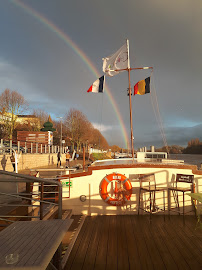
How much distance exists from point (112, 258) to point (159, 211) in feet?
9.78

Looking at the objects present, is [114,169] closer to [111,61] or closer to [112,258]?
[112,258]

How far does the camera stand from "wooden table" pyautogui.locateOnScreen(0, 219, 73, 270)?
1532 mm

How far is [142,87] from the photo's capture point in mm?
9172

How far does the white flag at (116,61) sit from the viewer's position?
9.52 m

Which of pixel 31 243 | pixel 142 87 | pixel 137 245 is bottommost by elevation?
pixel 137 245

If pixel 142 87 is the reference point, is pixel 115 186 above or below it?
below

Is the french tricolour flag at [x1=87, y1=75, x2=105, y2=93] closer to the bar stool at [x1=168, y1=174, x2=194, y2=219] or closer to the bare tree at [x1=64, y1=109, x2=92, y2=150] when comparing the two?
the bar stool at [x1=168, y1=174, x2=194, y2=219]

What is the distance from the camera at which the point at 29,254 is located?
5.49ft

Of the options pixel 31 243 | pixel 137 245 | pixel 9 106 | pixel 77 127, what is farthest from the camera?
pixel 77 127

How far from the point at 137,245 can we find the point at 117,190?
7.38 ft

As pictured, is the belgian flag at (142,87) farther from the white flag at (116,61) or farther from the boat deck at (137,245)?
the boat deck at (137,245)

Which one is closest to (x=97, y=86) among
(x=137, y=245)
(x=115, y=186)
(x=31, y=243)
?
(x=115, y=186)

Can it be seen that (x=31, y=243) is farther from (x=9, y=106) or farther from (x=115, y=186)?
(x=9, y=106)

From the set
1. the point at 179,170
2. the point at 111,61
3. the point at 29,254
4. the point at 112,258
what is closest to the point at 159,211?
the point at 179,170
